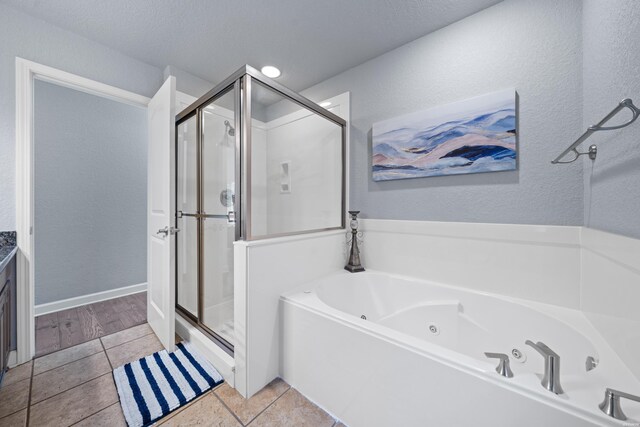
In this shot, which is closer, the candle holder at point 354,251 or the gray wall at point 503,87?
the gray wall at point 503,87

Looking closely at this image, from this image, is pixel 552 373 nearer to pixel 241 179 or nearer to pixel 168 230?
pixel 241 179

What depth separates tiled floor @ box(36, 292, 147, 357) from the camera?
6.22 feet

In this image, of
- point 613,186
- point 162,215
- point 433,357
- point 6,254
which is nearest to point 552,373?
point 433,357

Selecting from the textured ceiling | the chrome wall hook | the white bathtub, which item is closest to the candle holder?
the white bathtub

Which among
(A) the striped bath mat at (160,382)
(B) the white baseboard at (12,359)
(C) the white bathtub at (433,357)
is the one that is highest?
(C) the white bathtub at (433,357)

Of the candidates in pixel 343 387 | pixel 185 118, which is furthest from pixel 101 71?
pixel 343 387

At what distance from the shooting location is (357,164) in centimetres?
219

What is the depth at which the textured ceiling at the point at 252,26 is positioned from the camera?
1576 mm

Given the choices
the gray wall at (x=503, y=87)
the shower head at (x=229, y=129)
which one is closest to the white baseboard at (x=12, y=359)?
the shower head at (x=229, y=129)

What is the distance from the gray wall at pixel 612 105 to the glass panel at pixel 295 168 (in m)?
1.53

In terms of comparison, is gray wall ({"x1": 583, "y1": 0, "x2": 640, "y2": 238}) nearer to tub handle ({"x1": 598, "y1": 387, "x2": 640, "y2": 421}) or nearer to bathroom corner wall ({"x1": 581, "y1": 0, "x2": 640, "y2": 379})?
bathroom corner wall ({"x1": 581, "y1": 0, "x2": 640, "y2": 379})

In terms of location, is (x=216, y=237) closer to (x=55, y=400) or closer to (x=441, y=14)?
(x=55, y=400)

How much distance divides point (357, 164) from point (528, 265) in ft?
4.53

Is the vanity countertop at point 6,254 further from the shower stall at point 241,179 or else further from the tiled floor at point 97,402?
the shower stall at point 241,179
